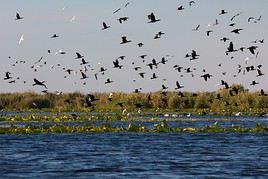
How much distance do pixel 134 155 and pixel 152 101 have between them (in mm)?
52403

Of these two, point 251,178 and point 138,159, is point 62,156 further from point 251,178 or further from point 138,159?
point 251,178

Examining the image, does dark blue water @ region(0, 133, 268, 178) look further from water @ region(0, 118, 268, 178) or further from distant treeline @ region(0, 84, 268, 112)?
distant treeline @ region(0, 84, 268, 112)

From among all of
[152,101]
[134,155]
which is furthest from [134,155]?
[152,101]

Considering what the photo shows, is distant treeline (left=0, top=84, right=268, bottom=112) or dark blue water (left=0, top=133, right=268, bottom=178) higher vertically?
distant treeline (left=0, top=84, right=268, bottom=112)

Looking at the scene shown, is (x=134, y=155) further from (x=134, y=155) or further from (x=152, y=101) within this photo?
(x=152, y=101)

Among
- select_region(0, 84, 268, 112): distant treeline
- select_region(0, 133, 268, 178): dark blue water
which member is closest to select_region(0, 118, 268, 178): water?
select_region(0, 133, 268, 178): dark blue water

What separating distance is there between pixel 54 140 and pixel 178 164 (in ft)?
40.6

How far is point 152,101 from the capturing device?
81875 mm

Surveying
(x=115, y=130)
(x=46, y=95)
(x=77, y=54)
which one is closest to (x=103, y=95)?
(x=46, y=95)

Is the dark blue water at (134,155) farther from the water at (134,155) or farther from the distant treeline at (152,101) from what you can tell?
the distant treeline at (152,101)

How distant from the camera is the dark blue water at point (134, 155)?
2394cm

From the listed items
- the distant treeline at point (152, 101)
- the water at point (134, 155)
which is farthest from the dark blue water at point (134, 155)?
the distant treeline at point (152, 101)

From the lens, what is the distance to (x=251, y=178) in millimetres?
22562

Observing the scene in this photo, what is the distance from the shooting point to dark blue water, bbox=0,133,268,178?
2394 cm
